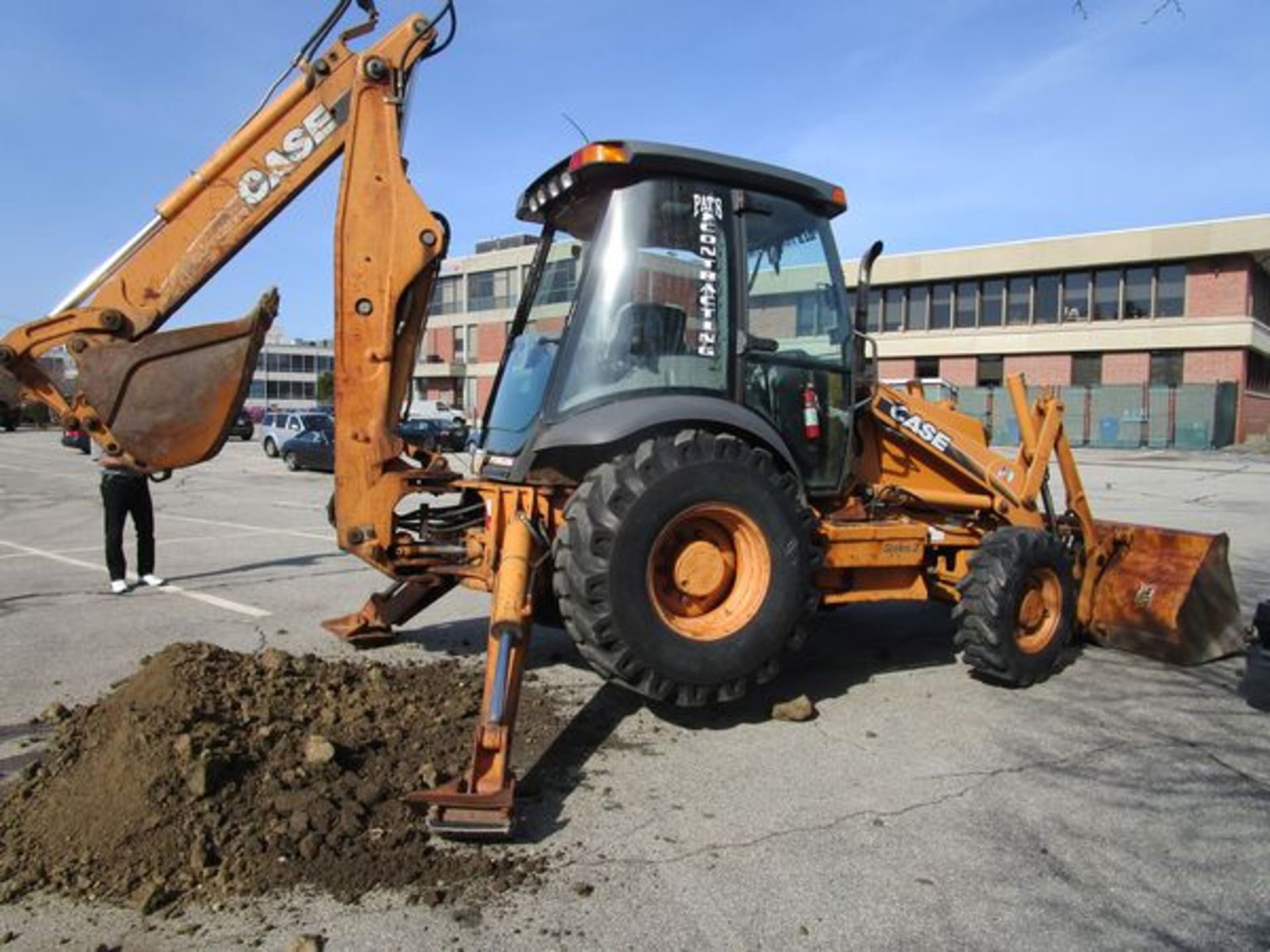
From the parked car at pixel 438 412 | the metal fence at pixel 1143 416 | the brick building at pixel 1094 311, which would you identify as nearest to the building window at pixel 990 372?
the brick building at pixel 1094 311

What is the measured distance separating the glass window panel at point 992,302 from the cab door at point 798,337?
136 feet

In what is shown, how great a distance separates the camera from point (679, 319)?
194 inches

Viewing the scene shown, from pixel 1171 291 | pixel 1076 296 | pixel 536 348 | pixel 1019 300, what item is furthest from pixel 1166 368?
pixel 536 348

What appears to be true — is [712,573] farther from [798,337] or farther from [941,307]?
[941,307]

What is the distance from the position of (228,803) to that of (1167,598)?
5.74 meters

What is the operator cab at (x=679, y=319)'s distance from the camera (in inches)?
188

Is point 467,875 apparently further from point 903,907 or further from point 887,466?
point 887,466

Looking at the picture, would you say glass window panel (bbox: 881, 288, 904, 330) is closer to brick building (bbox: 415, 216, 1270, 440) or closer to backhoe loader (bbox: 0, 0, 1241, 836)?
brick building (bbox: 415, 216, 1270, 440)

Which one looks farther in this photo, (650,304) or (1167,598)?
(1167,598)

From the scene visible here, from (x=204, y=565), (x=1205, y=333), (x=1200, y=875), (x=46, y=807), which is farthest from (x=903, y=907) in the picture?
(x=1205, y=333)

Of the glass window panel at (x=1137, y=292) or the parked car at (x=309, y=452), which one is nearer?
the parked car at (x=309, y=452)

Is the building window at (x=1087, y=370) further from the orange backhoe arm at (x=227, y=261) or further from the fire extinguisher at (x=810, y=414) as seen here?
the orange backhoe arm at (x=227, y=261)

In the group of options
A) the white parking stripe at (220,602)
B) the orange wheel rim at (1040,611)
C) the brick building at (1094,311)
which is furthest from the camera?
the brick building at (1094,311)

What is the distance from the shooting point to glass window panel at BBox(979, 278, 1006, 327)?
143ft
